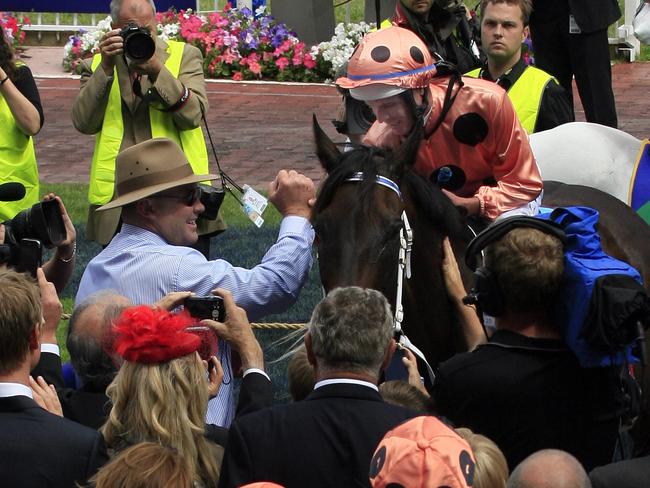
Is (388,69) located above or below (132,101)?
above

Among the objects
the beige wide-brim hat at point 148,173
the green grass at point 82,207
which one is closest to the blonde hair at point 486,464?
the beige wide-brim hat at point 148,173

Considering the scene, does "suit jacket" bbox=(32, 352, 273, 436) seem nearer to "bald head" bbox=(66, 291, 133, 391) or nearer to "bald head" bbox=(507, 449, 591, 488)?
"bald head" bbox=(66, 291, 133, 391)

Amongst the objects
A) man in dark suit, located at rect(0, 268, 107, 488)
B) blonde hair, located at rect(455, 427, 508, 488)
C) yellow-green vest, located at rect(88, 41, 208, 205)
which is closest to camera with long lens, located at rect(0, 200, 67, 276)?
man in dark suit, located at rect(0, 268, 107, 488)

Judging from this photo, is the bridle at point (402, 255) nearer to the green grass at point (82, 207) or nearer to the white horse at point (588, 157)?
the white horse at point (588, 157)

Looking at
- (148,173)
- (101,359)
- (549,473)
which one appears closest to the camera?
(549,473)

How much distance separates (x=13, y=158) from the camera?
7562mm

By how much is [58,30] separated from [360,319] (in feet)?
56.8

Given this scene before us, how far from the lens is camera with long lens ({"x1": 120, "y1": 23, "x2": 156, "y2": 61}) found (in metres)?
7.02

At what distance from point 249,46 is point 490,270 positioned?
13732mm

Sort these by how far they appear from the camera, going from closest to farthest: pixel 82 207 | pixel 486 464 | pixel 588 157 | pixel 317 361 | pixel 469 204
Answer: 1. pixel 486 464
2. pixel 317 361
3. pixel 469 204
4. pixel 588 157
5. pixel 82 207

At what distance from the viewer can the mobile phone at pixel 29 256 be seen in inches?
210

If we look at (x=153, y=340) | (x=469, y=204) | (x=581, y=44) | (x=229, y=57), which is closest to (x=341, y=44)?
(x=229, y=57)

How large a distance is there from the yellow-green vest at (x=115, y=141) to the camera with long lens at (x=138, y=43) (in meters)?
0.36

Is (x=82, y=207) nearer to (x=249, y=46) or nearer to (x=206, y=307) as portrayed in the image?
(x=249, y=46)
